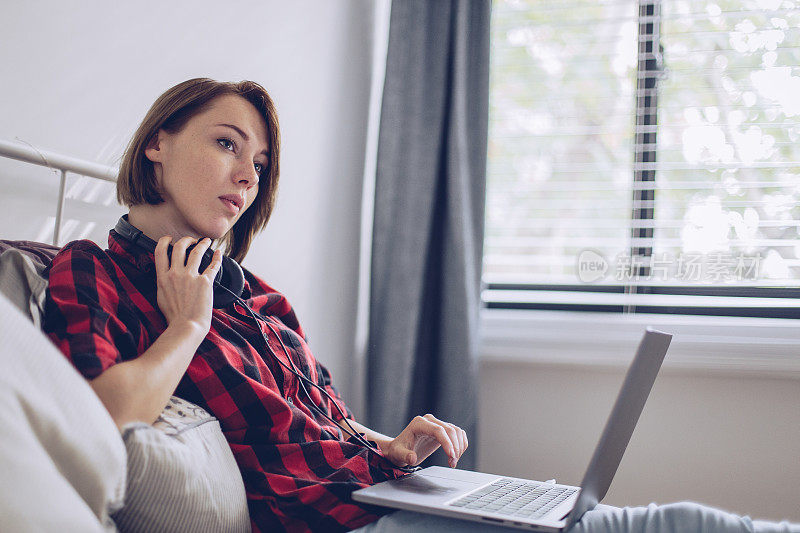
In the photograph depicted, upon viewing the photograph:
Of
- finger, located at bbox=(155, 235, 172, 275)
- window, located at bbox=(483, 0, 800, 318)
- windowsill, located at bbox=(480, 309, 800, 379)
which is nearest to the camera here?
finger, located at bbox=(155, 235, 172, 275)

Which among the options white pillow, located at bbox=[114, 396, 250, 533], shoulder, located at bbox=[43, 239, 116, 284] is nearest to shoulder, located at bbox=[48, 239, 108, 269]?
shoulder, located at bbox=[43, 239, 116, 284]

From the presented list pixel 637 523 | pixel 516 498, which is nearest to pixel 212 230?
pixel 516 498

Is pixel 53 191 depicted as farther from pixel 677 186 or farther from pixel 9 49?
pixel 677 186

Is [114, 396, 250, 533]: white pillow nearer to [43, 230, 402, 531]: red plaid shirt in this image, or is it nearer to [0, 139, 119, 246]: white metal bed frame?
[43, 230, 402, 531]: red plaid shirt

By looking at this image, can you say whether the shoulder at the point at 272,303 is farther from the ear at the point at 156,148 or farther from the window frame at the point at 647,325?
the window frame at the point at 647,325

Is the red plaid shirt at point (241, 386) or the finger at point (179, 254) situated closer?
the red plaid shirt at point (241, 386)

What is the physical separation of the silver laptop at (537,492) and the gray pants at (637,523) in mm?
19

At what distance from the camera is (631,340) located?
1862 millimetres

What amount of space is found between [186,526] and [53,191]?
2.01 feet

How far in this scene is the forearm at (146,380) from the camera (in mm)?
711

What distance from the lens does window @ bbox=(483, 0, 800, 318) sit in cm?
185

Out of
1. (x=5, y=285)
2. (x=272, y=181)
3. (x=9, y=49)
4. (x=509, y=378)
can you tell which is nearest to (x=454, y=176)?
(x=509, y=378)

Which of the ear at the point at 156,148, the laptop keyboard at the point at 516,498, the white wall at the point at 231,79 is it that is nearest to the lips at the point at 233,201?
the ear at the point at 156,148

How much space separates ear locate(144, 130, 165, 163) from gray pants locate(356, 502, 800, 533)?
62 centimetres
